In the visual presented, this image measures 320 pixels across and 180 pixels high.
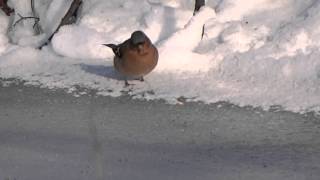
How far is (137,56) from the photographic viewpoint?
5.75 metres

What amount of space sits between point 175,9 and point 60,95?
1589mm

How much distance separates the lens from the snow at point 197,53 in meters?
5.61

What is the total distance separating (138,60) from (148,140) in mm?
993

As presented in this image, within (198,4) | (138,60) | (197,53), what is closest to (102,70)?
(138,60)

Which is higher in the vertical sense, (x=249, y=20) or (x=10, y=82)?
(x=249, y=20)

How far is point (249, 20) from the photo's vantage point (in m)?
6.42

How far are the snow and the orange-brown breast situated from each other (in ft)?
0.46

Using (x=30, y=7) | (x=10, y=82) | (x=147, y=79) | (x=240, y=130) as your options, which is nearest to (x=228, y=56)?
(x=147, y=79)

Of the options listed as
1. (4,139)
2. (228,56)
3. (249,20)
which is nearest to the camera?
(4,139)

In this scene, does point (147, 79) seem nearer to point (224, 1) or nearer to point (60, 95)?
point (60, 95)

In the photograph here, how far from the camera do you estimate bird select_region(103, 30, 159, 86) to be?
570cm

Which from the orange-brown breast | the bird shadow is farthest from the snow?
the orange-brown breast

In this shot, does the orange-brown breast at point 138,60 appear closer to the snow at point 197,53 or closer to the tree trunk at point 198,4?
the snow at point 197,53

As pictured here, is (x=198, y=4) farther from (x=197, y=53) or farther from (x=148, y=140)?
(x=148, y=140)
